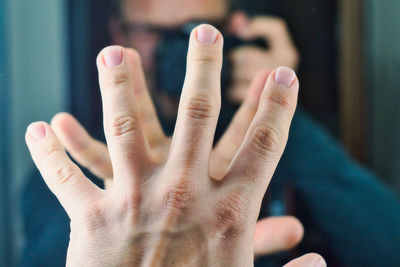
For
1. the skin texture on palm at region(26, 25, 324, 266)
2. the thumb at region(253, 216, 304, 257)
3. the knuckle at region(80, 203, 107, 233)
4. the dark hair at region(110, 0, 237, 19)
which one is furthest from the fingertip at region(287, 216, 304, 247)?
the dark hair at region(110, 0, 237, 19)

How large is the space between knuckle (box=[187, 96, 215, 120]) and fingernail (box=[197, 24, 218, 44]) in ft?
0.16

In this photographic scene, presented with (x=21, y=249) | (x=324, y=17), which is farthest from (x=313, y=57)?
(x=21, y=249)

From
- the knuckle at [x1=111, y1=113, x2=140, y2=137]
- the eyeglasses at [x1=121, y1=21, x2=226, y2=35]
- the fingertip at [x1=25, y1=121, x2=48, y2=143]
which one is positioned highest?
the eyeglasses at [x1=121, y1=21, x2=226, y2=35]

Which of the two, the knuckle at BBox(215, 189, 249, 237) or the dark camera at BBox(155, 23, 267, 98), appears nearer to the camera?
the knuckle at BBox(215, 189, 249, 237)

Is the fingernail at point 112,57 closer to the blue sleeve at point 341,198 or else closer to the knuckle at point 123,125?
the knuckle at point 123,125

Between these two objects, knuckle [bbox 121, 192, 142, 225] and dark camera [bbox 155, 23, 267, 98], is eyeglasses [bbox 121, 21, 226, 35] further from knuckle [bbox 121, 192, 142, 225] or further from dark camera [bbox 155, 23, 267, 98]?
knuckle [bbox 121, 192, 142, 225]

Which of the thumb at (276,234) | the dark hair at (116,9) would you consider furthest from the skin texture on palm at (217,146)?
the dark hair at (116,9)

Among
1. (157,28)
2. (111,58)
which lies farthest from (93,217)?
(157,28)

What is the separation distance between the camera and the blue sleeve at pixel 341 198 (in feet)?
1.46

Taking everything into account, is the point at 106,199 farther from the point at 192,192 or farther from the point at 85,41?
the point at 85,41

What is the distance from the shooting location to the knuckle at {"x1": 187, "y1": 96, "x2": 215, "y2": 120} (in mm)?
305

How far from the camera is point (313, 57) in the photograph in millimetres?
493

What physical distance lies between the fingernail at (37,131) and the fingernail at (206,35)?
→ 0.55ft

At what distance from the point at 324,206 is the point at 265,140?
7.8 inches
